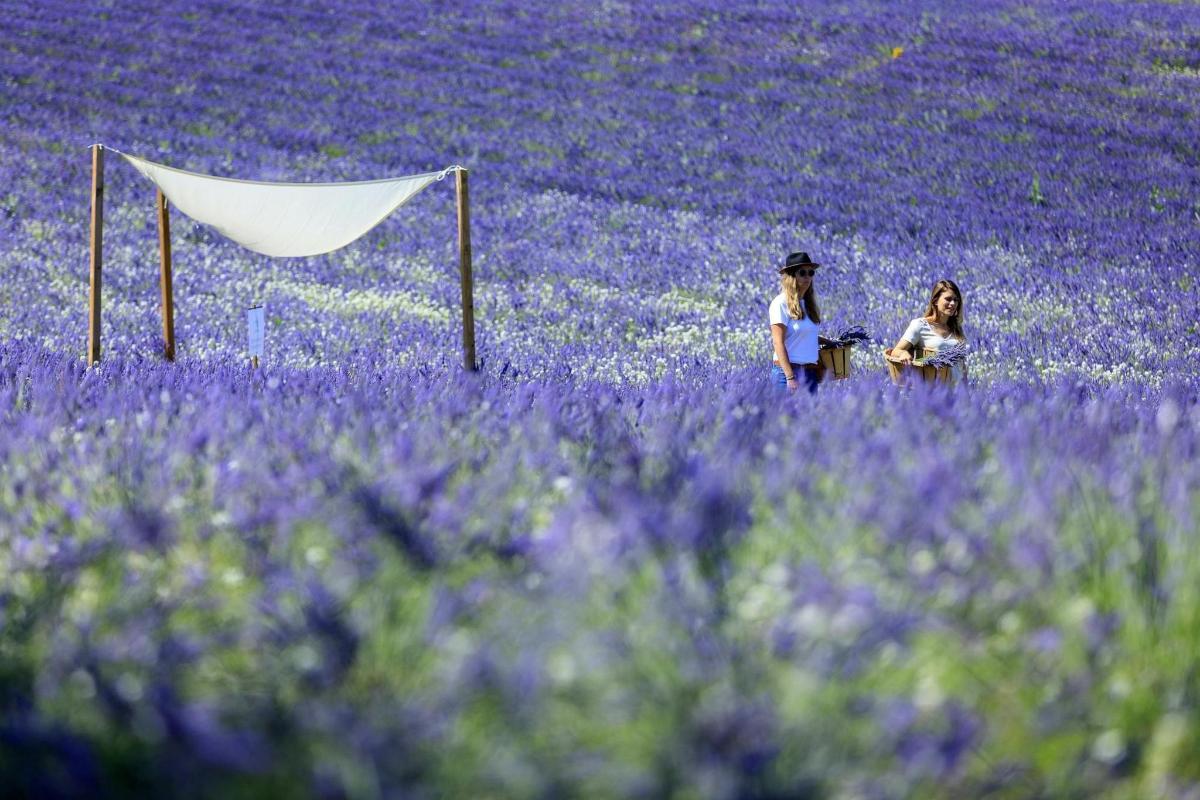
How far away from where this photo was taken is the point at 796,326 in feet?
22.2

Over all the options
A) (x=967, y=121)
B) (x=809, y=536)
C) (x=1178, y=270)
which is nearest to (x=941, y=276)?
(x=1178, y=270)

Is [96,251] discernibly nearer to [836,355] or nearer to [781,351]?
[781,351]

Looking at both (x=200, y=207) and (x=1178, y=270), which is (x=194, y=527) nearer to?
(x=200, y=207)

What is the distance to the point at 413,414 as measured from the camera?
156 inches

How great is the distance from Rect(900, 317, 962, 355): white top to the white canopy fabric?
2.61 meters

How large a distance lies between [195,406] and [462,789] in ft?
8.74

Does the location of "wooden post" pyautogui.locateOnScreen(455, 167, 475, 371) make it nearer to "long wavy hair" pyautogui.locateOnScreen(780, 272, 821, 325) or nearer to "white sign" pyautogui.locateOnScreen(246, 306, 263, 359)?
"white sign" pyautogui.locateOnScreen(246, 306, 263, 359)

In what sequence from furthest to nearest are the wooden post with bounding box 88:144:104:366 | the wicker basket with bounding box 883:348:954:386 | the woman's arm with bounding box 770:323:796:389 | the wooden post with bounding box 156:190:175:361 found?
the wooden post with bounding box 156:190:175:361 → the wooden post with bounding box 88:144:104:366 → the wicker basket with bounding box 883:348:954:386 → the woman's arm with bounding box 770:323:796:389

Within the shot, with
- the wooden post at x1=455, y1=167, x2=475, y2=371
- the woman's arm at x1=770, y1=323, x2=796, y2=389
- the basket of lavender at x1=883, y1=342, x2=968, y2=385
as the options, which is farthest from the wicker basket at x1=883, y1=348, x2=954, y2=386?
the wooden post at x1=455, y1=167, x2=475, y2=371

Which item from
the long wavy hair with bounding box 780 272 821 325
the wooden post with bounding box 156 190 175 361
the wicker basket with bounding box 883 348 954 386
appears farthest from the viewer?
the wooden post with bounding box 156 190 175 361

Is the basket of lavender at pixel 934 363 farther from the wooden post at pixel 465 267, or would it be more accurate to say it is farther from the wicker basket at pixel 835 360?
the wooden post at pixel 465 267

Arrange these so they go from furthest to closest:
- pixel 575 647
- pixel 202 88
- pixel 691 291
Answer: pixel 202 88
pixel 691 291
pixel 575 647

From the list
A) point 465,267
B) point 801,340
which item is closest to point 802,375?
point 801,340

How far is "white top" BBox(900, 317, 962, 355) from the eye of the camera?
6.89m
